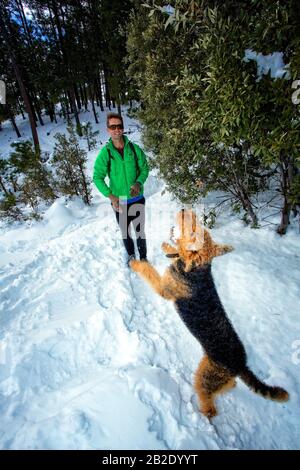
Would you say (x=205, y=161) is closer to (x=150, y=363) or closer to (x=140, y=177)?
(x=140, y=177)

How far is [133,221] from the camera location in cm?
418

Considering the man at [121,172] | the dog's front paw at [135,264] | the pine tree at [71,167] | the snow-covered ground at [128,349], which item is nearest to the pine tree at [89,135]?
the pine tree at [71,167]

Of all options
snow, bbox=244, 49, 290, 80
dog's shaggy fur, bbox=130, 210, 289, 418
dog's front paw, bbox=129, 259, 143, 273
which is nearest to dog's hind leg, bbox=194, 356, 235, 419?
dog's shaggy fur, bbox=130, 210, 289, 418

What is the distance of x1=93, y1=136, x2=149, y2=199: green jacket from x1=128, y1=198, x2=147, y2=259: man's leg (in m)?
0.23

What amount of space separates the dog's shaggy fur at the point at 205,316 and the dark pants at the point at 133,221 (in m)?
1.00

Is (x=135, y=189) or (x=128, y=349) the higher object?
(x=135, y=189)

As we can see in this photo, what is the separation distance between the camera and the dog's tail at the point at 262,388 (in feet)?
8.20

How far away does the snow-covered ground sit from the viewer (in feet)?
7.03

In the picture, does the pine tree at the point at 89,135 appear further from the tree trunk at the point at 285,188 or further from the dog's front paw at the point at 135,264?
the tree trunk at the point at 285,188

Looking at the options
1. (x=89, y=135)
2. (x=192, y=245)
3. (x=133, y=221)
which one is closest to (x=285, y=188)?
(x=192, y=245)

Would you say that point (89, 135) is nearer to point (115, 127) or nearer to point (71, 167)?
point (71, 167)

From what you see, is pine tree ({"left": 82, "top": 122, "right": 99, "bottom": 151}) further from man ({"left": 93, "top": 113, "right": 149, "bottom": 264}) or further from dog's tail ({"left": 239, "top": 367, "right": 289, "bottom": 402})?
dog's tail ({"left": 239, "top": 367, "right": 289, "bottom": 402})

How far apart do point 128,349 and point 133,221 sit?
6.47 feet
